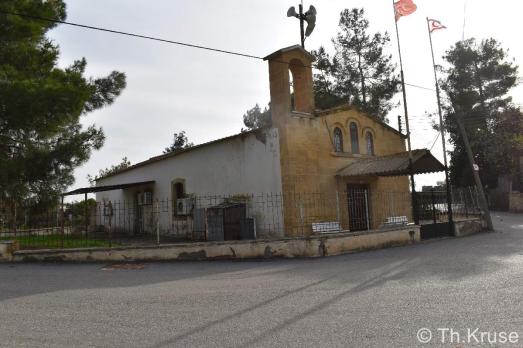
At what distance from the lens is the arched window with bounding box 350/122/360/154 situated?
17.4 m

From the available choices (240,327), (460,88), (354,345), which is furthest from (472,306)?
(460,88)

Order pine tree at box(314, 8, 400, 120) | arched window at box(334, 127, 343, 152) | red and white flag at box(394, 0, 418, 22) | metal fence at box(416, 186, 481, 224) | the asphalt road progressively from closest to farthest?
the asphalt road, red and white flag at box(394, 0, 418, 22), arched window at box(334, 127, 343, 152), metal fence at box(416, 186, 481, 224), pine tree at box(314, 8, 400, 120)

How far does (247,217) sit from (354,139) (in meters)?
5.95

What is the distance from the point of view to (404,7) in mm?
Answer: 15648

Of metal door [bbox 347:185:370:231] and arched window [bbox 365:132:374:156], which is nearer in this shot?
metal door [bbox 347:185:370:231]

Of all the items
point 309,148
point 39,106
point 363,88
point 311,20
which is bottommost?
point 309,148

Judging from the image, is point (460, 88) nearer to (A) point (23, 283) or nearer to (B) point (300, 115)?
(B) point (300, 115)

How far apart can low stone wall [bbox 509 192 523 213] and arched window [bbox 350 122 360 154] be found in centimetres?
2323

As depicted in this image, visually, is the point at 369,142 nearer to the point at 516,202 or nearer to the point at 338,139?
the point at 338,139

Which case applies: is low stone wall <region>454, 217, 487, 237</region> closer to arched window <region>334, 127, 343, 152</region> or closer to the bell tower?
arched window <region>334, 127, 343, 152</region>

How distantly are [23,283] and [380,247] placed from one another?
382 inches

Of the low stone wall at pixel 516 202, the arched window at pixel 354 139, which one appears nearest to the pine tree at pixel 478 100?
the low stone wall at pixel 516 202

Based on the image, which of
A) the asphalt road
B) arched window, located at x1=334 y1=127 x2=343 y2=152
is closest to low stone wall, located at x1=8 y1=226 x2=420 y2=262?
the asphalt road

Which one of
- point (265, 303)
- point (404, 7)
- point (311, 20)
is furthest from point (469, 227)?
point (265, 303)
